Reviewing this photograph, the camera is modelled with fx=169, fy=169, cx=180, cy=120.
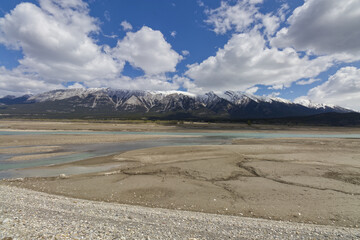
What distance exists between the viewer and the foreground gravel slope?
7.45 m

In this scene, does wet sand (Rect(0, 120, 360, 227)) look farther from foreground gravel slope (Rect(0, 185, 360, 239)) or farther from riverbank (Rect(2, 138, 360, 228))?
foreground gravel slope (Rect(0, 185, 360, 239))

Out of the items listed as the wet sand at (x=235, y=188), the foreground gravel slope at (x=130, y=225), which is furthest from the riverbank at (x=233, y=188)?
the foreground gravel slope at (x=130, y=225)

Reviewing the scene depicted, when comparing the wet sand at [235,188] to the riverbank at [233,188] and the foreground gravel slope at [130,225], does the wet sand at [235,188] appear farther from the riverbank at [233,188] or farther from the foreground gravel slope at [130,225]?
the foreground gravel slope at [130,225]

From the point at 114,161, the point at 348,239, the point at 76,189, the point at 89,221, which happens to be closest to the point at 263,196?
the point at 348,239

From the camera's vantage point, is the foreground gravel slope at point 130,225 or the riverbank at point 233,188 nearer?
the foreground gravel slope at point 130,225

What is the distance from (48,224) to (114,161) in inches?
695

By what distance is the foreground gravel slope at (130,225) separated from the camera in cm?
745

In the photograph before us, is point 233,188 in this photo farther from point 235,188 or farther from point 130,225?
point 130,225

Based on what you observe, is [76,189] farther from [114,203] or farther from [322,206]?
[322,206]

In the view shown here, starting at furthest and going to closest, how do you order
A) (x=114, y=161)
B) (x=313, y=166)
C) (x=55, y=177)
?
(x=114, y=161) → (x=313, y=166) → (x=55, y=177)

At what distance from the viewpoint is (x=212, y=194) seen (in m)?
13.9

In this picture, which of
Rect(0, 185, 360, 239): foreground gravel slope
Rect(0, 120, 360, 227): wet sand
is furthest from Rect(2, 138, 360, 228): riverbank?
Rect(0, 185, 360, 239): foreground gravel slope

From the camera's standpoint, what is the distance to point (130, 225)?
8555 mm

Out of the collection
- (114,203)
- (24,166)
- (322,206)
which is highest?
(322,206)
